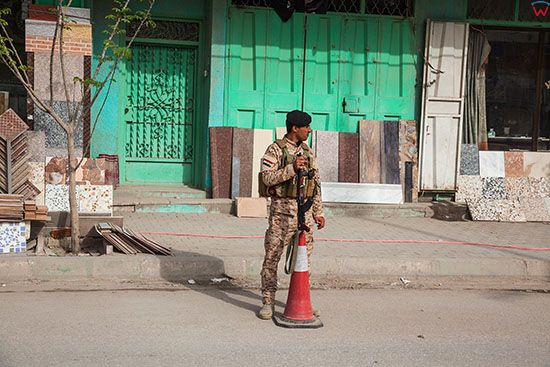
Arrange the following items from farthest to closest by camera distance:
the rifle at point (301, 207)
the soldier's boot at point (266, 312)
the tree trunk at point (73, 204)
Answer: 1. the tree trunk at point (73, 204)
2. the soldier's boot at point (266, 312)
3. the rifle at point (301, 207)

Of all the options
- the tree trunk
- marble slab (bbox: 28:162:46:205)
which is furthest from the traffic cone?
marble slab (bbox: 28:162:46:205)

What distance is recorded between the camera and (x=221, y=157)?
37.3 feet

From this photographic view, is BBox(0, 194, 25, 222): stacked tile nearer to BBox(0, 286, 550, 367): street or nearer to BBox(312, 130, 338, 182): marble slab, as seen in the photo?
A: BBox(0, 286, 550, 367): street

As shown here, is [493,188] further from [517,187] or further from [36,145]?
[36,145]

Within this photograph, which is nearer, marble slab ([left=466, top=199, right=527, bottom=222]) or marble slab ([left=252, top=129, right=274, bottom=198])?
marble slab ([left=252, top=129, right=274, bottom=198])

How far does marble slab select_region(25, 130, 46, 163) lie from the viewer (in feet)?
30.9

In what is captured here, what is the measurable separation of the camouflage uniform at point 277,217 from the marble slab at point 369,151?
5.32 m

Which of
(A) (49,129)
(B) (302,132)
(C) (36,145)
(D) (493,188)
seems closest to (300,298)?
(B) (302,132)

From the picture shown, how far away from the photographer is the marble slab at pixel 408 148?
38.9ft

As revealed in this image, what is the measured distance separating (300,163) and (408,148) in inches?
245

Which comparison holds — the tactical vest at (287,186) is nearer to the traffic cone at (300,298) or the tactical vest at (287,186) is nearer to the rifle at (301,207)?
the rifle at (301,207)

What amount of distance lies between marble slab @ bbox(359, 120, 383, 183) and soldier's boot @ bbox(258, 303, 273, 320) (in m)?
5.56

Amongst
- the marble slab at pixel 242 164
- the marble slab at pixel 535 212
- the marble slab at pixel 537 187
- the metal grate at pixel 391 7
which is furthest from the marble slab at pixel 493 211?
the marble slab at pixel 242 164

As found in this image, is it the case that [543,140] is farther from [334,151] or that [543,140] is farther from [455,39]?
[334,151]
